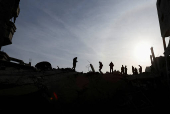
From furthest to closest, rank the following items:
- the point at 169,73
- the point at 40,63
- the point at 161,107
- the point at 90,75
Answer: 1. the point at 40,63
2. the point at 169,73
3. the point at 90,75
4. the point at 161,107

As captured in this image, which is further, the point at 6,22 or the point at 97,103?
the point at 6,22

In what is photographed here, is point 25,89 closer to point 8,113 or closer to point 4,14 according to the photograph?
point 8,113

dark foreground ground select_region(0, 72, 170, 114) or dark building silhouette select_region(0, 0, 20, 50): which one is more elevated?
dark building silhouette select_region(0, 0, 20, 50)

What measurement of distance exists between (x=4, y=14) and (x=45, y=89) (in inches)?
580

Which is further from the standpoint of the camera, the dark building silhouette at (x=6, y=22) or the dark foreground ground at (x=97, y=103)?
the dark building silhouette at (x=6, y=22)

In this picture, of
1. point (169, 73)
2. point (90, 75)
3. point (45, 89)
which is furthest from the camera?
point (169, 73)

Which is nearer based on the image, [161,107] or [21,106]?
[21,106]

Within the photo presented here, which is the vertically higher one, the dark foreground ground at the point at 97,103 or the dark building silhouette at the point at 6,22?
the dark building silhouette at the point at 6,22

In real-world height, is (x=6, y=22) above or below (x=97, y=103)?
above

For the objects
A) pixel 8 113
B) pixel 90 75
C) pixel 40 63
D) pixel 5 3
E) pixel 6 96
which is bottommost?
pixel 8 113

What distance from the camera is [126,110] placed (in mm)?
6898

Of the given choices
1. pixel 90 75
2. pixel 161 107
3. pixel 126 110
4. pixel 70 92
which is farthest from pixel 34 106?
pixel 161 107

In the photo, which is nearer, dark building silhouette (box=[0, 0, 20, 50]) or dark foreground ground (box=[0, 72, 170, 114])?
dark foreground ground (box=[0, 72, 170, 114])

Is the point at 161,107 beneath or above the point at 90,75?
beneath
